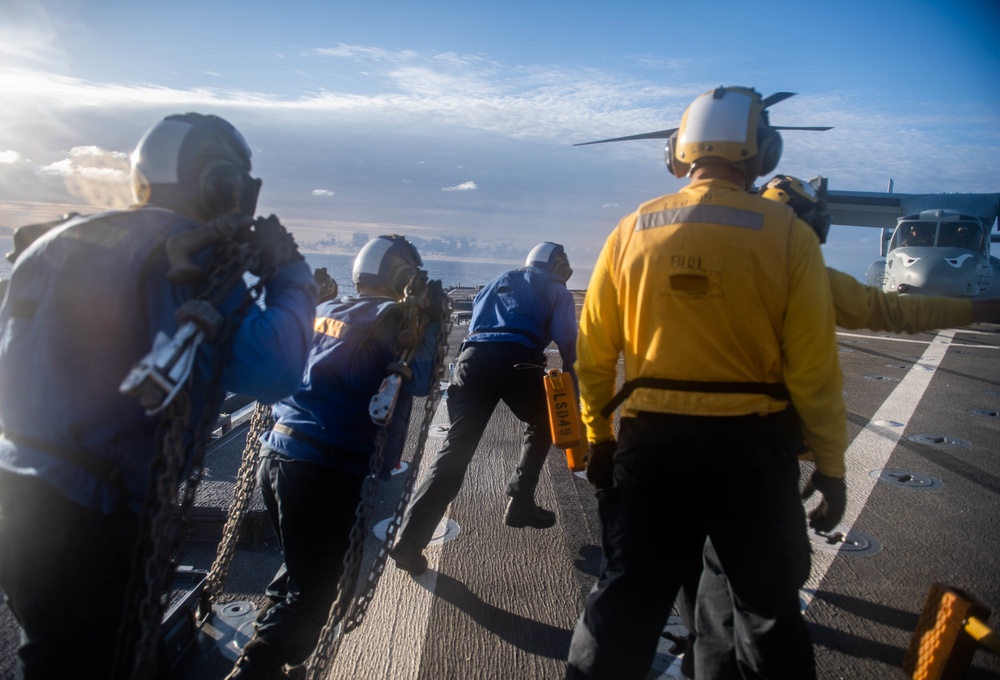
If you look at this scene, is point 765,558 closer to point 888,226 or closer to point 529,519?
point 529,519

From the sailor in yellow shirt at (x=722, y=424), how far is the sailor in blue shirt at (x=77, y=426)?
1.49 m

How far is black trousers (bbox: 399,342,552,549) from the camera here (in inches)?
159

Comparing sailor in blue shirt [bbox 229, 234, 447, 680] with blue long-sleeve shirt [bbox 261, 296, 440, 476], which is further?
blue long-sleeve shirt [bbox 261, 296, 440, 476]

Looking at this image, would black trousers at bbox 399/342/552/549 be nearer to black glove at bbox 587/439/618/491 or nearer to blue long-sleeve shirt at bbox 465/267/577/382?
blue long-sleeve shirt at bbox 465/267/577/382

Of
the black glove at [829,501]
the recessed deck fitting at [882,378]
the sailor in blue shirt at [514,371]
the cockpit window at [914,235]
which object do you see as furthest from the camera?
the cockpit window at [914,235]

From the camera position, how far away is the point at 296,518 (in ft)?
8.73

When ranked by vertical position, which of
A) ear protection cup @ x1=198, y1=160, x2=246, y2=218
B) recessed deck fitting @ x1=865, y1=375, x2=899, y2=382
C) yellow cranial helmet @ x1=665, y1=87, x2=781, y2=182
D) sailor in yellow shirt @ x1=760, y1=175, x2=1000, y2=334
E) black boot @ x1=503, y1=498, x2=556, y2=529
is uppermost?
yellow cranial helmet @ x1=665, y1=87, x2=781, y2=182

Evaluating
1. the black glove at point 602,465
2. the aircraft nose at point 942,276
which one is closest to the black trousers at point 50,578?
the black glove at point 602,465

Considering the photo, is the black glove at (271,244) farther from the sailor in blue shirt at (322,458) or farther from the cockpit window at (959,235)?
the cockpit window at (959,235)

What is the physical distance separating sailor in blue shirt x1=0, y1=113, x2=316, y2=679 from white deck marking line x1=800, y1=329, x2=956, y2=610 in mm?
3252

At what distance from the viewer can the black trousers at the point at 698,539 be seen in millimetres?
2088

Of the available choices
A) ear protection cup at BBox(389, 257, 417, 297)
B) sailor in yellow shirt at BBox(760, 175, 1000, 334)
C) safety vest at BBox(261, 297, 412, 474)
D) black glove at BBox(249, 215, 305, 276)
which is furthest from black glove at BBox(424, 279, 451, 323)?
sailor in yellow shirt at BBox(760, 175, 1000, 334)

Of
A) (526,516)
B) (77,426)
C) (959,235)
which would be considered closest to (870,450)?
(526,516)

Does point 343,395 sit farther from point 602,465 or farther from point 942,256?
point 942,256
